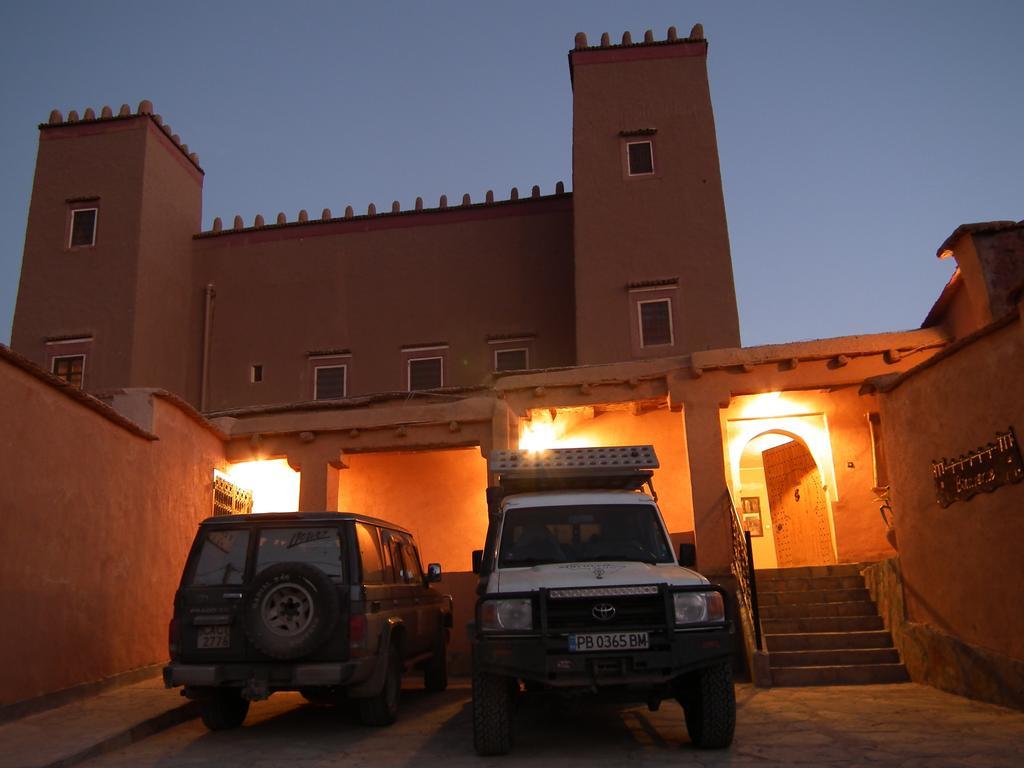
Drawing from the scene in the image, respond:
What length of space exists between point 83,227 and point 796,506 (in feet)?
61.7

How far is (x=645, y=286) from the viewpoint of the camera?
18.9 meters

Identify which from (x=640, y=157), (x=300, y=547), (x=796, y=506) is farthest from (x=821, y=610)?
(x=640, y=157)

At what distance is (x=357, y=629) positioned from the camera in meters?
7.58

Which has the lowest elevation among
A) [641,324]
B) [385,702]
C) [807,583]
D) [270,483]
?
[385,702]

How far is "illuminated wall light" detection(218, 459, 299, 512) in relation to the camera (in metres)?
16.3

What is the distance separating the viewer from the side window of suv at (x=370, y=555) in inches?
318

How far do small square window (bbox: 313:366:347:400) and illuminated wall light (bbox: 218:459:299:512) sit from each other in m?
5.38

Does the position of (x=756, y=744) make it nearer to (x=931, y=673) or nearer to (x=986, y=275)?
(x=931, y=673)

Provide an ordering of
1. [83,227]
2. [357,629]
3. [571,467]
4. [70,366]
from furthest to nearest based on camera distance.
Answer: [83,227]
[70,366]
[571,467]
[357,629]

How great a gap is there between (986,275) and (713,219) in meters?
7.78

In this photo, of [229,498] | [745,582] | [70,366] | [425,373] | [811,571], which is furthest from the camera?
[425,373]

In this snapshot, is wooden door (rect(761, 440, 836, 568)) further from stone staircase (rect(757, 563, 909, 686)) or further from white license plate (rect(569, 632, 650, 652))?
white license plate (rect(569, 632, 650, 652))

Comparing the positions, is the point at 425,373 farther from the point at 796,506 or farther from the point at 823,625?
the point at 823,625

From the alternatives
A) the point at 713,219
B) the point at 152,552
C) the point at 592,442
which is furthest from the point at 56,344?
the point at 713,219
